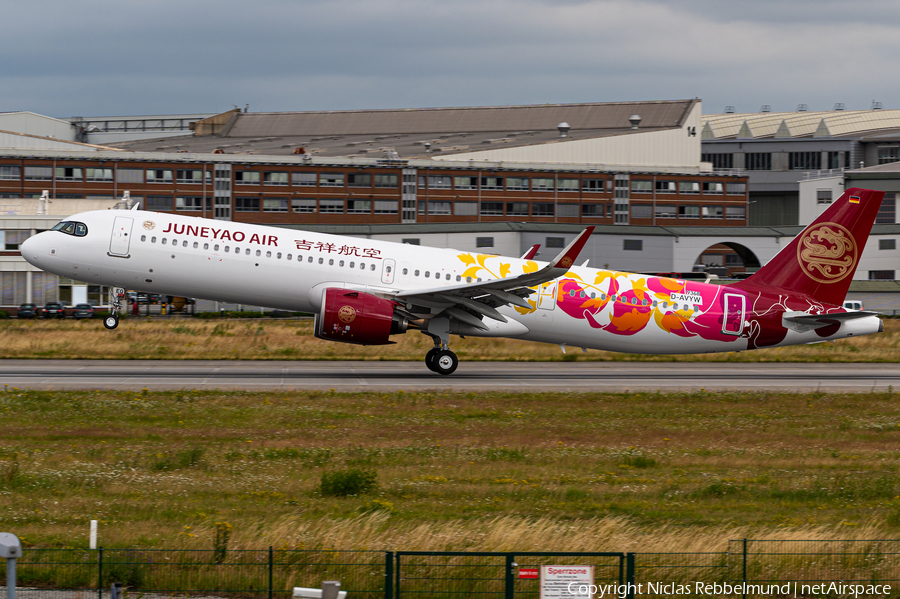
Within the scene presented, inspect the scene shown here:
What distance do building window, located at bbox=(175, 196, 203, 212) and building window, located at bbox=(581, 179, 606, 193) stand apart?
1987 inches

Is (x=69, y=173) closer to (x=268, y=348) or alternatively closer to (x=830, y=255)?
(x=268, y=348)

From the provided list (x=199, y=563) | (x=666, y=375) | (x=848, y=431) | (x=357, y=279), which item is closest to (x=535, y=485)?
(x=199, y=563)

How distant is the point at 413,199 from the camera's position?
121500 millimetres

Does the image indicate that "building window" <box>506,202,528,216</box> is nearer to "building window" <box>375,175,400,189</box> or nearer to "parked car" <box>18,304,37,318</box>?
"building window" <box>375,175,400,189</box>

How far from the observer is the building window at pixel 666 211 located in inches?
5187

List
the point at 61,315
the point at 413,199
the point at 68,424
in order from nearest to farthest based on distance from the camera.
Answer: the point at 68,424, the point at 61,315, the point at 413,199

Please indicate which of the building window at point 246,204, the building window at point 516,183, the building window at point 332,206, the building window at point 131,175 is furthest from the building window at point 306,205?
the building window at point 516,183

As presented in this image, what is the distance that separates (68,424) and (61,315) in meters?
51.8

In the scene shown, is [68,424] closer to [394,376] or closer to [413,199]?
[394,376]

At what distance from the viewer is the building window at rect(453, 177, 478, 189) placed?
123688mm

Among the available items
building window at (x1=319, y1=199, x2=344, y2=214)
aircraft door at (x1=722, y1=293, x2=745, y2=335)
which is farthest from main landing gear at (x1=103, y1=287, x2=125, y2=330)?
building window at (x1=319, y1=199, x2=344, y2=214)

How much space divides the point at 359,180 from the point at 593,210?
32295 mm

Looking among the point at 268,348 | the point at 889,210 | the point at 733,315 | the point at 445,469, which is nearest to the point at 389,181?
the point at 889,210

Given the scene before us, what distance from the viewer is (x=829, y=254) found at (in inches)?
1476
